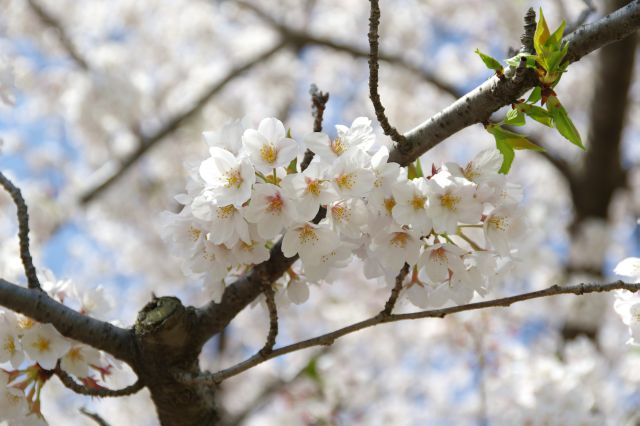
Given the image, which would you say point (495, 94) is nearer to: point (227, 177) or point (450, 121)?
point (450, 121)

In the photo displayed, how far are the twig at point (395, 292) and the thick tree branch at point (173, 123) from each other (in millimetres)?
4099

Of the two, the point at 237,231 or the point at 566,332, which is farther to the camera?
the point at 566,332

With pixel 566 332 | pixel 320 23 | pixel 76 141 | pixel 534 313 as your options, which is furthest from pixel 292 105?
pixel 566 332

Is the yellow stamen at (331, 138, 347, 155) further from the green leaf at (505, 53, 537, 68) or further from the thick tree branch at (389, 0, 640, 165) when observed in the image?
the green leaf at (505, 53, 537, 68)

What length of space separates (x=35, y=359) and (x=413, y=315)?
2.49ft

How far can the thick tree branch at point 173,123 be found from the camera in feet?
17.1

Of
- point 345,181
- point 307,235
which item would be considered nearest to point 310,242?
point 307,235

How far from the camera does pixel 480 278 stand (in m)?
1.34

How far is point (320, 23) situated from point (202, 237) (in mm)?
8535

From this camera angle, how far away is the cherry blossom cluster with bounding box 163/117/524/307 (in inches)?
46.8

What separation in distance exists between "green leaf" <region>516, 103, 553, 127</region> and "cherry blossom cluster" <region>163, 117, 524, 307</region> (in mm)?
109

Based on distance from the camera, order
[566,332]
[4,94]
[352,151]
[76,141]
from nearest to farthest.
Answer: [352,151] → [4,94] → [566,332] → [76,141]

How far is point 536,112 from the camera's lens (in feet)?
3.99

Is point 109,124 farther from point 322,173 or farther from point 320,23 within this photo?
point 322,173
